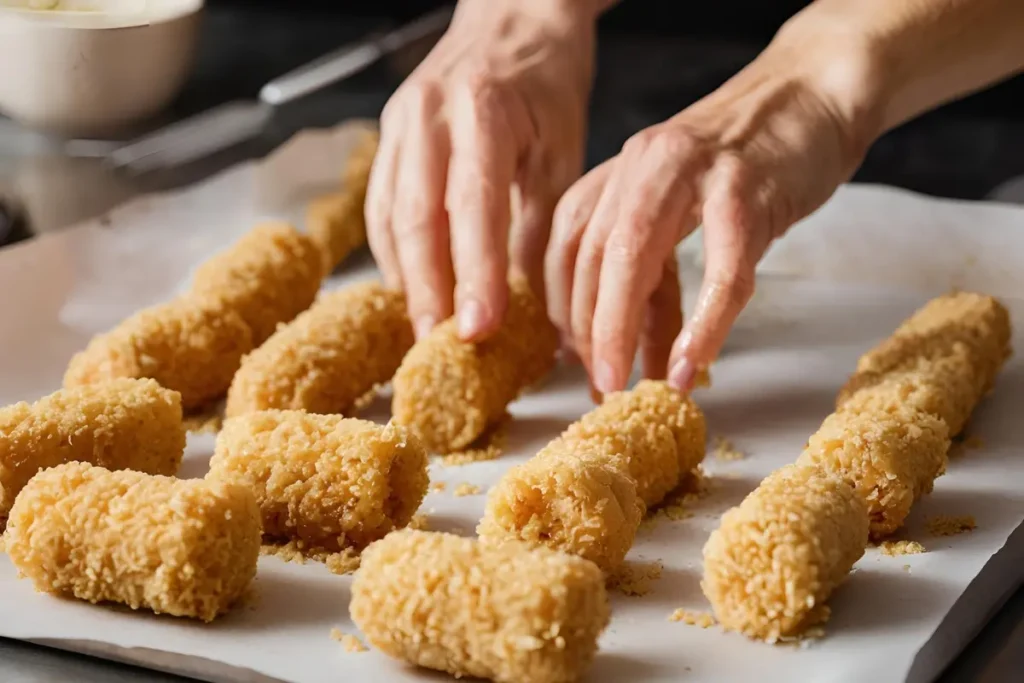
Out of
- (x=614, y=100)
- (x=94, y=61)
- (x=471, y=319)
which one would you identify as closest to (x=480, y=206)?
(x=471, y=319)

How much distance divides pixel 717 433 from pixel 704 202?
0.34m

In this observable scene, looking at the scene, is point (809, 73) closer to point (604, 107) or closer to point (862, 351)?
point (862, 351)

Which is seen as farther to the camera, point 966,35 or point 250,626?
point 966,35

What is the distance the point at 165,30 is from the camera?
2.77 metres

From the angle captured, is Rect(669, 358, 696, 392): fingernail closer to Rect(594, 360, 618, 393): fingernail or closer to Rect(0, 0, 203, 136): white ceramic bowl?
Rect(594, 360, 618, 393): fingernail

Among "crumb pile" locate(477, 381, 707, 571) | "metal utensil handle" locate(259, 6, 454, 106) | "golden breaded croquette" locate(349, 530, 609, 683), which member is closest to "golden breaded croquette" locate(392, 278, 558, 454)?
"crumb pile" locate(477, 381, 707, 571)

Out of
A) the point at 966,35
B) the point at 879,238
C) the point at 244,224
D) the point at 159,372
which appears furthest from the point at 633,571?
the point at 244,224

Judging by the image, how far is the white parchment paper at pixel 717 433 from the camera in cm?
142

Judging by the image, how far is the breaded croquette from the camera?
2701 mm

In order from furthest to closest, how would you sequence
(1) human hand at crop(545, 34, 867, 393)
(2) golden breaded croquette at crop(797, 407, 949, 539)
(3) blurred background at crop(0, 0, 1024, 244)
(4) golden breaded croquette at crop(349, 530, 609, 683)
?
(3) blurred background at crop(0, 0, 1024, 244)
(1) human hand at crop(545, 34, 867, 393)
(2) golden breaded croquette at crop(797, 407, 949, 539)
(4) golden breaded croquette at crop(349, 530, 609, 683)

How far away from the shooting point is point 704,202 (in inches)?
74.7

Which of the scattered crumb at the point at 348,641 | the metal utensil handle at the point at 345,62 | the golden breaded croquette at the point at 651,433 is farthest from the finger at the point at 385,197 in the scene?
the metal utensil handle at the point at 345,62

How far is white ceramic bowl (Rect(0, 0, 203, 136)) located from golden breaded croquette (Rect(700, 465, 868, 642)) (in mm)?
1730

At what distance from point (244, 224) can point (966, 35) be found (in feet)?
4.50
